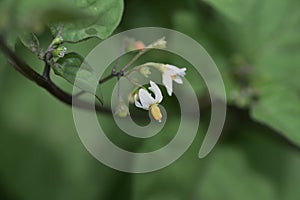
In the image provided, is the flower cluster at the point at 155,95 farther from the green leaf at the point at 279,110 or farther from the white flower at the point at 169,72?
the green leaf at the point at 279,110

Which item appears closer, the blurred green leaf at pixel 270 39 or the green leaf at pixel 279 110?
the green leaf at pixel 279 110

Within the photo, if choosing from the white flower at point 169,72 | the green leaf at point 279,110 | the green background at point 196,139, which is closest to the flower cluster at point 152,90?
the white flower at point 169,72


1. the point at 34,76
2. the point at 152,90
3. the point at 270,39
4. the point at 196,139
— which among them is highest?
the point at 34,76

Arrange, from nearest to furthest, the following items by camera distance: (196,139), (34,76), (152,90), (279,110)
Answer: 1. (34,76)
2. (152,90)
3. (279,110)
4. (196,139)

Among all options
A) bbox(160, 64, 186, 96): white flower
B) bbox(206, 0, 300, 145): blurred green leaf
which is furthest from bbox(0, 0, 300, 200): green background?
bbox(160, 64, 186, 96): white flower

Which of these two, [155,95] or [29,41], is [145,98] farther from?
[29,41]

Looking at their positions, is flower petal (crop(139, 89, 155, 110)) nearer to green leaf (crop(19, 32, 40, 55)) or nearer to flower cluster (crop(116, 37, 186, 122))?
flower cluster (crop(116, 37, 186, 122))

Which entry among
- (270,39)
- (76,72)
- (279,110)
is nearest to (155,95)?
(76,72)
